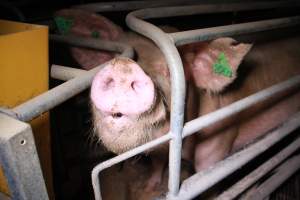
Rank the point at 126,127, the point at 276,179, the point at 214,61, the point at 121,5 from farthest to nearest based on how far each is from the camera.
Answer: the point at 276,179 < the point at 121,5 < the point at 214,61 < the point at 126,127

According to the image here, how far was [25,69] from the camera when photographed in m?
0.85

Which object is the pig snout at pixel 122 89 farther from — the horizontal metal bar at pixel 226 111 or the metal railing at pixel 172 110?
the horizontal metal bar at pixel 226 111

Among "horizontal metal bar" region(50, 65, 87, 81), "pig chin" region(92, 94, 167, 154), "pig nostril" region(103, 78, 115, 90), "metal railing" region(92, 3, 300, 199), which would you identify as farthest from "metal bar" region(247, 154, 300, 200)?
"horizontal metal bar" region(50, 65, 87, 81)

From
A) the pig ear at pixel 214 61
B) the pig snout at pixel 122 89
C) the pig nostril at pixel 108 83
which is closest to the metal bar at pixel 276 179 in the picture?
the pig ear at pixel 214 61

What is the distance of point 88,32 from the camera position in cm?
160

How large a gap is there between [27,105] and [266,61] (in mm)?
2445

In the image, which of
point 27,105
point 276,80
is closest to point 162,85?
point 27,105

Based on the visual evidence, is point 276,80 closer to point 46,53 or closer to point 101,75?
point 101,75

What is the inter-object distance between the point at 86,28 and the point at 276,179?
149 centimetres

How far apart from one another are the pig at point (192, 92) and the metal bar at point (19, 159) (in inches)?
17.1

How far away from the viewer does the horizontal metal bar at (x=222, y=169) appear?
1.03 metres

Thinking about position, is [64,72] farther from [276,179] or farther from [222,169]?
[276,179]

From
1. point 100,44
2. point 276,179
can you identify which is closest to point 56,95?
point 100,44

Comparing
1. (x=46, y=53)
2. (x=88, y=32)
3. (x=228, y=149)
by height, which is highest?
(x=46, y=53)
